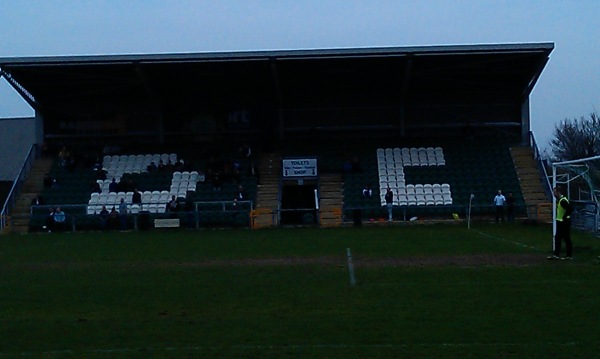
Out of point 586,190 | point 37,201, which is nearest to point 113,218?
point 37,201

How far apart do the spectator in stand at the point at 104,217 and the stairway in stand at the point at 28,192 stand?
3.77 m

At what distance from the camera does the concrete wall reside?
73.2 metres

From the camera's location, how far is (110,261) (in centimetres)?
2458

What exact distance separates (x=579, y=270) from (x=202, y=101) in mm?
34652

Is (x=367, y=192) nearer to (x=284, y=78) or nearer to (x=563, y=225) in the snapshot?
(x=284, y=78)

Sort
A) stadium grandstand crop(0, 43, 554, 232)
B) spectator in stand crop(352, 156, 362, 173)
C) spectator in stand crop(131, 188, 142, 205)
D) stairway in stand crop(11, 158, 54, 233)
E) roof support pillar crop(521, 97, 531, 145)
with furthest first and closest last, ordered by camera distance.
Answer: roof support pillar crop(521, 97, 531, 145)
spectator in stand crop(352, 156, 362, 173)
spectator in stand crop(131, 188, 142, 205)
stairway in stand crop(11, 158, 54, 233)
stadium grandstand crop(0, 43, 554, 232)

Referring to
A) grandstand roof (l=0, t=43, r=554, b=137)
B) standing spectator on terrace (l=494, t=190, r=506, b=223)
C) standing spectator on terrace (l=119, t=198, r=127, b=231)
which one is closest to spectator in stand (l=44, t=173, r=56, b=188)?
grandstand roof (l=0, t=43, r=554, b=137)

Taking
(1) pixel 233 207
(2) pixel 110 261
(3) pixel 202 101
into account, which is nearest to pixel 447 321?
(2) pixel 110 261

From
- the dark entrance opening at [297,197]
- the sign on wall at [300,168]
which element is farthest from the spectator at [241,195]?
the sign on wall at [300,168]

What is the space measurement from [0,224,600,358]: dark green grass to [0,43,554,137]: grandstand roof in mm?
18911

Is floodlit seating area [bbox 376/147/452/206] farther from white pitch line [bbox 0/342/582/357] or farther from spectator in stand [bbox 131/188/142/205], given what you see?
white pitch line [bbox 0/342/582/357]

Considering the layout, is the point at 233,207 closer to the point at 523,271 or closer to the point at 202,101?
the point at 202,101

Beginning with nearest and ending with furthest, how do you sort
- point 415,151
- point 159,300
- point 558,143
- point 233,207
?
point 159,300 → point 233,207 → point 415,151 → point 558,143

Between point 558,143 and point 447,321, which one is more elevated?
point 558,143
